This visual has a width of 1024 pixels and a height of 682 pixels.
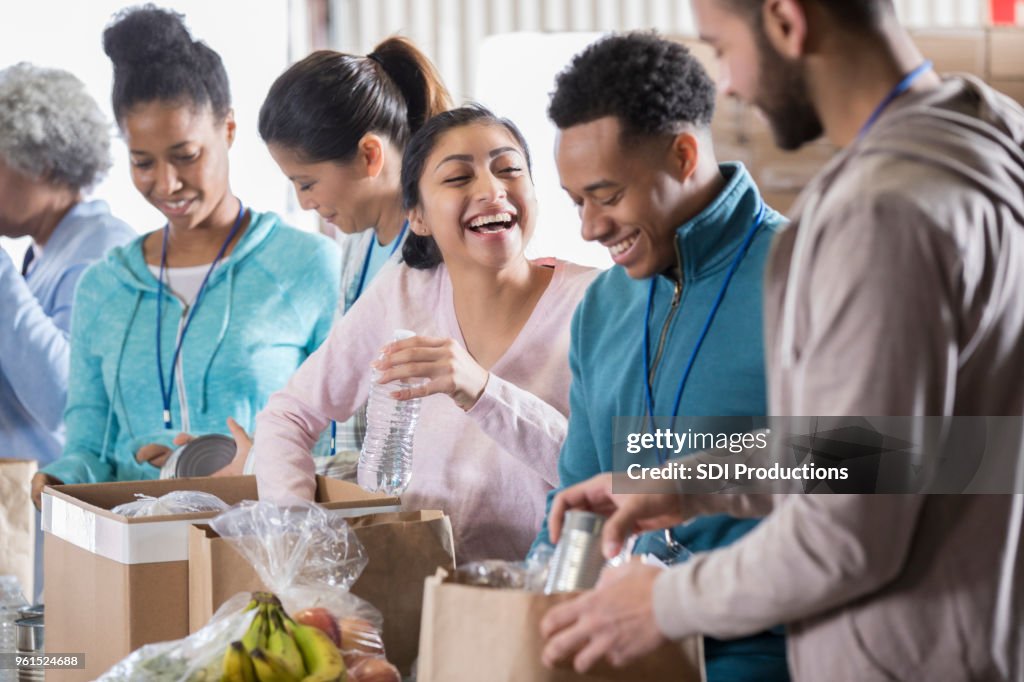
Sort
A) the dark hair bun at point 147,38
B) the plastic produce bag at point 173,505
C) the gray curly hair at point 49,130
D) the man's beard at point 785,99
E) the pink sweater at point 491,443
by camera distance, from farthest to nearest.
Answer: the gray curly hair at point 49,130 → the dark hair bun at point 147,38 → the pink sweater at point 491,443 → the plastic produce bag at point 173,505 → the man's beard at point 785,99

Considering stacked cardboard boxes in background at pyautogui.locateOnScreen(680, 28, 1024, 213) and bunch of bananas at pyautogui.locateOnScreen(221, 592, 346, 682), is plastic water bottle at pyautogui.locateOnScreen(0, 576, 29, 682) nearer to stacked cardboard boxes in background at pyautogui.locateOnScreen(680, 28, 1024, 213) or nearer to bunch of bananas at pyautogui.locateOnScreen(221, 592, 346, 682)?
bunch of bananas at pyautogui.locateOnScreen(221, 592, 346, 682)

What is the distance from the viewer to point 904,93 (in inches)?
34.0

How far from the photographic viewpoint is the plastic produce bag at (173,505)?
1.42m

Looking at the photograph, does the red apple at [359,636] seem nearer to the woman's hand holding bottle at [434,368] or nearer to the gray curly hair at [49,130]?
the woman's hand holding bottle at [434,368]

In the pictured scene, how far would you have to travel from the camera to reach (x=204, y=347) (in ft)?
8.74

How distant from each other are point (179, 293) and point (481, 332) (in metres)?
1.23

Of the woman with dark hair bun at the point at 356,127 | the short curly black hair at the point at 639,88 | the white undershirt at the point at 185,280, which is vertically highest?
the woman with dark hair bun at the point at 356,127

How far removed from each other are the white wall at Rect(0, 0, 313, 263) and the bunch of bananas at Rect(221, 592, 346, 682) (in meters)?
1.92

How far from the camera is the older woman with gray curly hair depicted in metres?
2.89

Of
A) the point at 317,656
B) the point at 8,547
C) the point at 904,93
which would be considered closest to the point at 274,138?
the point at 8,547

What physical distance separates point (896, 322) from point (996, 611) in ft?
0.78

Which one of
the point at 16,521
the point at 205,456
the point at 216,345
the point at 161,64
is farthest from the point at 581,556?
the point at 161,64

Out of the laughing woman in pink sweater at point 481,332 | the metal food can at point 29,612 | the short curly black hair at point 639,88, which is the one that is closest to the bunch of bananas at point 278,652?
the laughing woman in pink sweater at point 481,332

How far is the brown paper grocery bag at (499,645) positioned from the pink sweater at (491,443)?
58cm
